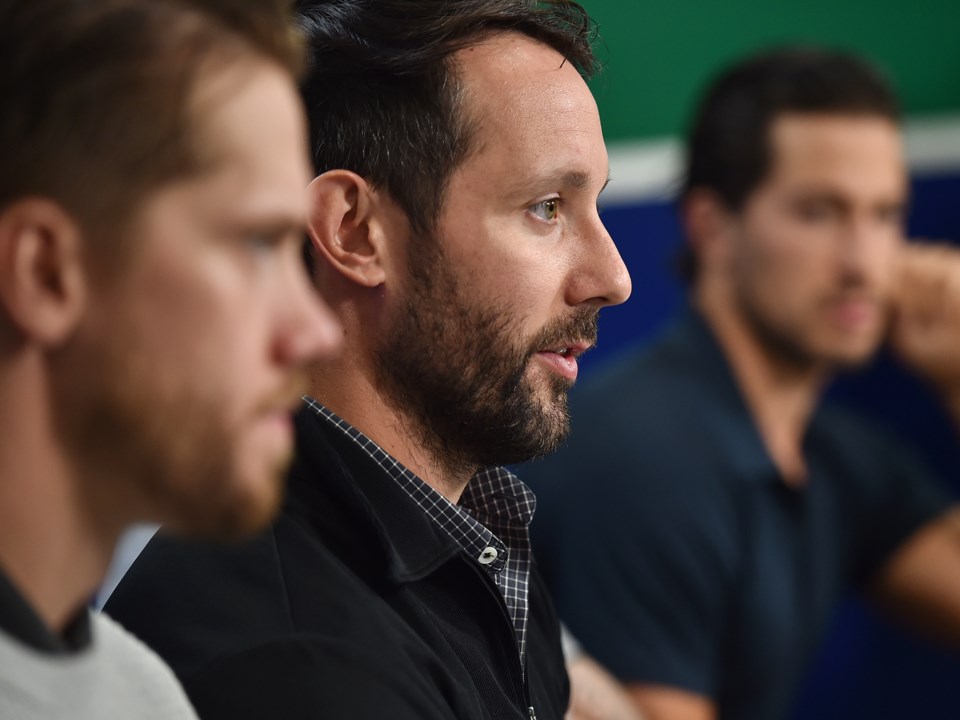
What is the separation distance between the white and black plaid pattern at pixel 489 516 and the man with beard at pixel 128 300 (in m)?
0.33

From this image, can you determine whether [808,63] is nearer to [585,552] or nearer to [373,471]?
[585,552]

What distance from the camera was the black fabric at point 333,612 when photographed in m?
0.73

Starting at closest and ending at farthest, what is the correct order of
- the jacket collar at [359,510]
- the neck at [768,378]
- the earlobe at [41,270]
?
the earlobe at [41,270] → the jacket collar at [359,510] → the neck at [768,378]

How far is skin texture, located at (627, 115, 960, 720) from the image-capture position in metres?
1.99

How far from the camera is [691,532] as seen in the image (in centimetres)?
178

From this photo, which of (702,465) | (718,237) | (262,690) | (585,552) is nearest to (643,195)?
(718,237)

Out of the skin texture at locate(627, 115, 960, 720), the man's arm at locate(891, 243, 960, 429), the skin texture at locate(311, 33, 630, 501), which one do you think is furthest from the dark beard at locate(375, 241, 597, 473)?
the man's arm at locate(891, 243, 960, 429)

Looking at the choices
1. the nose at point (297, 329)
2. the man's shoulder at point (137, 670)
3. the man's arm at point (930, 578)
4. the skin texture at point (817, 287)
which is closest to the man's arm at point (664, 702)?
the skin texture at point (817, 287)

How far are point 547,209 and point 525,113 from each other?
6 centimetres

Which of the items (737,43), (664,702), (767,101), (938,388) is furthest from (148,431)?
(737,43)

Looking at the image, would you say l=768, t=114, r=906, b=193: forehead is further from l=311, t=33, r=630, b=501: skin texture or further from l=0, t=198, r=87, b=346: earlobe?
l=0, t=198, r=87, b=346: earlobe

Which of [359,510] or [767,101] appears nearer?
[359,510]

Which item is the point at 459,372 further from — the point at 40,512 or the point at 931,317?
the point at 931,317

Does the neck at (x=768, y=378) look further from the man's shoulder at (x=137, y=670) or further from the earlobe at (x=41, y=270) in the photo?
the earlobe at (x=41, y=270)
